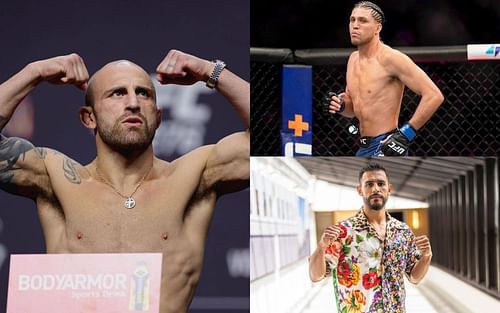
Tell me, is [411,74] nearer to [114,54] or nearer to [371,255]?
[371,255]

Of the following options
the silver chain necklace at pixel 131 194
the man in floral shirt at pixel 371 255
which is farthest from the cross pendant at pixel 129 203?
the man in floral shirt at pixel 371 255

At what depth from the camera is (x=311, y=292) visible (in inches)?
144

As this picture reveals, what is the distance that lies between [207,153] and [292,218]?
582 mm

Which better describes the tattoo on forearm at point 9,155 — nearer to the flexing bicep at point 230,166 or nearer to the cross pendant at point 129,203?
the cross pendant at point 129,203

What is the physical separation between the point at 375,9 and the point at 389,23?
0.34 feet

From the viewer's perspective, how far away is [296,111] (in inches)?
151

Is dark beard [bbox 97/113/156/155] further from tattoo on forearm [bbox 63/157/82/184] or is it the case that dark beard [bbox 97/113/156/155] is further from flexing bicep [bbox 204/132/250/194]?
flexing bicep [bbox 204/132/250/194]

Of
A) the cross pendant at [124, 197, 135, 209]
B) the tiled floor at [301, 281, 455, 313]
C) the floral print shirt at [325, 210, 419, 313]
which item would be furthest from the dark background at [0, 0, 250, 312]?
the floral print shirt at [325, 210, 419, 313]

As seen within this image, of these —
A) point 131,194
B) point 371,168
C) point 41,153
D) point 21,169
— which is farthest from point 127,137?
point 371,168

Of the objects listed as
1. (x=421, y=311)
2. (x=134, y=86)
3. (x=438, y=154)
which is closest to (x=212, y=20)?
(x=134, y=86)

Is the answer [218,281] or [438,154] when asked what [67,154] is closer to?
[218,281]

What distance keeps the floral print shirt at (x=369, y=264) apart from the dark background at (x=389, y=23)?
96 centimetres

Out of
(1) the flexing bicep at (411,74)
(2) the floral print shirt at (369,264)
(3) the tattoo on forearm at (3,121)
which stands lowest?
(2) the floral print shirt at (369,264)

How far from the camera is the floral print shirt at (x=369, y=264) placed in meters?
3.63
